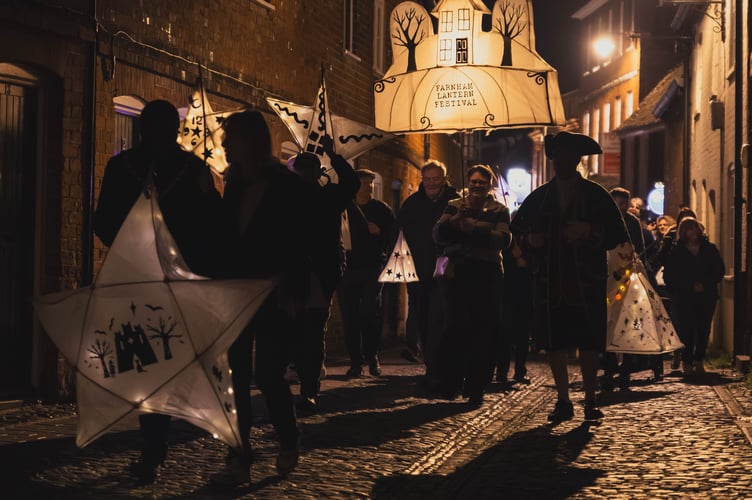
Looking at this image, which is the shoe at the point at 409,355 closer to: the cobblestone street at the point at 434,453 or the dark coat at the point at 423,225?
the dark coat at the point at 423,225

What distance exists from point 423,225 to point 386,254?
4.50 ft

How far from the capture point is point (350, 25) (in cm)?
2008

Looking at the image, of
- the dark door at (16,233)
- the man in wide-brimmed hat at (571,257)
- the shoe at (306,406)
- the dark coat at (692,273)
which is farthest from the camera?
the dark coat at (692,273)

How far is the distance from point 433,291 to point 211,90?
338 cm

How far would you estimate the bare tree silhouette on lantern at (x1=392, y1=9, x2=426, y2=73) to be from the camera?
1410 cm

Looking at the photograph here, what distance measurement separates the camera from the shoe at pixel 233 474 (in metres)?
6.59

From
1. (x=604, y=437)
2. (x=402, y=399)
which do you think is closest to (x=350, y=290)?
(x=402, y=399)

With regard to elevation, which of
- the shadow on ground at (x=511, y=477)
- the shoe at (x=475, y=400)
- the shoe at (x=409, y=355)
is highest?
the shoe at (x=409, y=355)

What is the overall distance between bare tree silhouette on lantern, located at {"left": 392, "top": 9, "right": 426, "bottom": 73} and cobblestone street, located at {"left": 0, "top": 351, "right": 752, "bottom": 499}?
413cm

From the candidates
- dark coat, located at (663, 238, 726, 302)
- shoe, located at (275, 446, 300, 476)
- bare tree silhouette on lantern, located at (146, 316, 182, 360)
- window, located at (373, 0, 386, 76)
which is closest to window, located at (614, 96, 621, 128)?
window, located at (373, 0, 386, 76)

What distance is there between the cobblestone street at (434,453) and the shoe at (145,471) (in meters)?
0.05

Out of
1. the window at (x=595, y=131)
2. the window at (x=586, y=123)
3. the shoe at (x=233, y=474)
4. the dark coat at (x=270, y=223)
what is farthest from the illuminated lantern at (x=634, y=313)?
the window at (x=586, y=123)

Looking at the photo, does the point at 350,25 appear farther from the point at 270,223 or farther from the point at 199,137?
the point at 270,223

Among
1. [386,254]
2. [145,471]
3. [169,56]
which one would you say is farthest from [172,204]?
[386,254]
